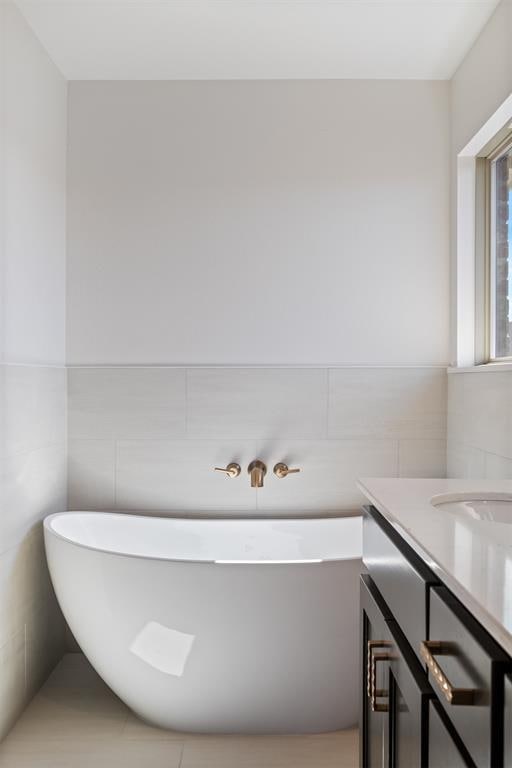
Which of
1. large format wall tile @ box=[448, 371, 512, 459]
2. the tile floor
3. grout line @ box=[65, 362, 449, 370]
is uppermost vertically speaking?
grout line @ box=[65, 362, 449, 370]

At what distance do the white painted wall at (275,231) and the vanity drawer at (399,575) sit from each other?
4.91 feet

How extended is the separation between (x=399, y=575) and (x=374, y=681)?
0.96ft

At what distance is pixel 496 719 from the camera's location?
682 millimetres

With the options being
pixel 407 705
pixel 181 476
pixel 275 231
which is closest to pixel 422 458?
pixel 181 476

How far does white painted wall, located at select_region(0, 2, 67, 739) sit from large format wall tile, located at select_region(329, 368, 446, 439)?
4.06 ft

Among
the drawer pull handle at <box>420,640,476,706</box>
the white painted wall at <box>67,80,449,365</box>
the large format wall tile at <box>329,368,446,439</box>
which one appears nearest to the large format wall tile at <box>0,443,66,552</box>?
the white painted wall at <box>67,80,449,365</box>

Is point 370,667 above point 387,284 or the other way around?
the other way around

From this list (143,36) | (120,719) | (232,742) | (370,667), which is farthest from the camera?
(143,36)

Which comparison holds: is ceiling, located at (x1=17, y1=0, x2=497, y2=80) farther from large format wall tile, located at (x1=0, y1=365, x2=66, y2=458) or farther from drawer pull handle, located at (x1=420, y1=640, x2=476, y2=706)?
drawer pull handle, located at (x1=420, y1=640, x2=476, y2=706)

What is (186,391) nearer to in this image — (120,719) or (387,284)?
(387,284)

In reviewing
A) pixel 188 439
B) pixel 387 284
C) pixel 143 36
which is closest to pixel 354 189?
pixel 387 284

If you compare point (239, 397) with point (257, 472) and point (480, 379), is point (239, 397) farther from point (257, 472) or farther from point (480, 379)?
point (480, 379)

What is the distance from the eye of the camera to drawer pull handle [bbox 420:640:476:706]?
75 cm

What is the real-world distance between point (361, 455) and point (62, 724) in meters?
1.59
